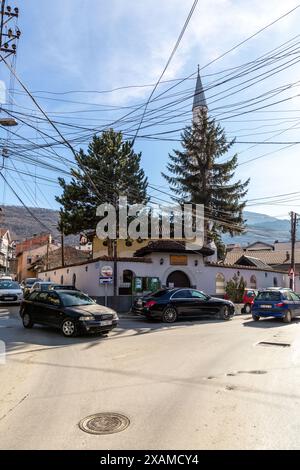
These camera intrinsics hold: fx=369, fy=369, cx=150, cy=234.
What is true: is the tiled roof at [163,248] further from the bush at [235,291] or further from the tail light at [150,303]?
the tail light at [150,303]

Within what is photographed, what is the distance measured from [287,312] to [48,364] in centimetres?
1214

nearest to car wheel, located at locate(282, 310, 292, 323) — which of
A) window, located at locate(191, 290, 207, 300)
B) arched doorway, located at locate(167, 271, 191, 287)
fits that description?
window, located at locate(191, 290, 207, 300)

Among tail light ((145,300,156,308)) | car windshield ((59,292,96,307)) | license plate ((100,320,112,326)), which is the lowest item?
license plate ((100,320,112,326))

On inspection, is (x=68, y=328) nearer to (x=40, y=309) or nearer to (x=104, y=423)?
(x=40, y=309)

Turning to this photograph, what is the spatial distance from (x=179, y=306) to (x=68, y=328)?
21.2 feet

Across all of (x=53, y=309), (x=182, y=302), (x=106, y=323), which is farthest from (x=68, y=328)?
(x=182, y=302)

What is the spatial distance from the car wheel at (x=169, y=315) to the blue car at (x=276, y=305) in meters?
3.75

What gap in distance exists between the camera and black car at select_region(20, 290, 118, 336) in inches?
454

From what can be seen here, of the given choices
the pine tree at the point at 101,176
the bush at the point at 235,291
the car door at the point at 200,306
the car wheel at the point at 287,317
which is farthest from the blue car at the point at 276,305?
the pine tree at the point at 101,176

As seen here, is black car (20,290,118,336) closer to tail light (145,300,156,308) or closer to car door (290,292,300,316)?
tail light (145,300,156,308)

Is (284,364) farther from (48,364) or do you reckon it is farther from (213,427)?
(48,364)

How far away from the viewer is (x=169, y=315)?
1669 centimetres

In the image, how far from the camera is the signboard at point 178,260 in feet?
79.9
